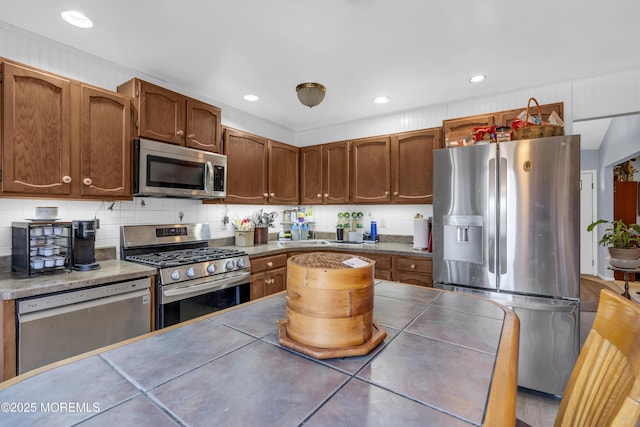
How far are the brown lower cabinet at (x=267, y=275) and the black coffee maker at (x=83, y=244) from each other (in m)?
1.21

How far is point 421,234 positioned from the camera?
10.1 ft

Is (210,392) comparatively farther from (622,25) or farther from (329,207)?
(329,207)

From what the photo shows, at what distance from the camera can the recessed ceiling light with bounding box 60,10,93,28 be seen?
69.7 inches

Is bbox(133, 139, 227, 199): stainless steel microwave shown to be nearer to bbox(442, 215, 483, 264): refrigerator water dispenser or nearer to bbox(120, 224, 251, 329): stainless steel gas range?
bbox(120, 224, 251, 329): stainless steel gas range

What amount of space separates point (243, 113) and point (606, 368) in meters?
3.52

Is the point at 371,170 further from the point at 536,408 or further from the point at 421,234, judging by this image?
the point at 536,408

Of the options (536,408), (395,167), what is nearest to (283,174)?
(395,167)

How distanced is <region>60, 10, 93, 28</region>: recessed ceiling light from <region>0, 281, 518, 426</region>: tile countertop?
1963mm

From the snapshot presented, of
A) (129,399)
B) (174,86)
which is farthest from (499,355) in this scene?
(174,86)

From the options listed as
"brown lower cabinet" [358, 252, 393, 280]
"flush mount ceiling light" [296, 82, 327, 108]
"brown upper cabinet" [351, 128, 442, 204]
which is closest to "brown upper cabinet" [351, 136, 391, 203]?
"brown upper cabinet" [351, 128, 442, 204]

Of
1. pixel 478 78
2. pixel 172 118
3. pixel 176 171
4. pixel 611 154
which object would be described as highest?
pixel 478 78

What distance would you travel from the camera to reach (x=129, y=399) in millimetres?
595

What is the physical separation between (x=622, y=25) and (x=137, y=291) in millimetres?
3457

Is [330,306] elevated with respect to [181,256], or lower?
elevated
